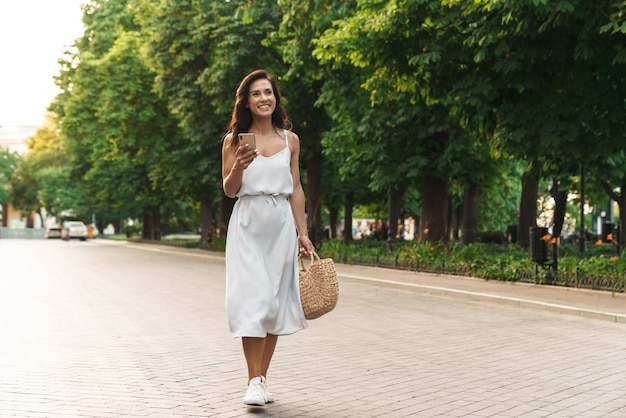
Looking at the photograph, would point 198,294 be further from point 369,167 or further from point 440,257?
point 369,167

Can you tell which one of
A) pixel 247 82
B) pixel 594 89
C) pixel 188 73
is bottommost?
pixel 247 82

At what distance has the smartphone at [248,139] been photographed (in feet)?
17.1

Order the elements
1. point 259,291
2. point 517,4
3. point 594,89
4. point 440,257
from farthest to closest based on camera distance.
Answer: point 440,257 < point 594,89 < point 517,4 < point 259,291

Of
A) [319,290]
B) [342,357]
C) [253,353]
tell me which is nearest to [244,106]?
[319,290]

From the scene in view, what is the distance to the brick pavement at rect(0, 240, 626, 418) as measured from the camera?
5.91 metres

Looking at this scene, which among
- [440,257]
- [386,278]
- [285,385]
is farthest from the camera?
[440,257]

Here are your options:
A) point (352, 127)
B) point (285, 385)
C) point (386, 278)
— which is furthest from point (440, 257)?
point (285, 385)

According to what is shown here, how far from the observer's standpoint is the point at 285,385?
262 inches

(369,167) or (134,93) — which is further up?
(134,93)

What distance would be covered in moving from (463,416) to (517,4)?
8076mm

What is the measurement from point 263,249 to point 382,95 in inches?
496

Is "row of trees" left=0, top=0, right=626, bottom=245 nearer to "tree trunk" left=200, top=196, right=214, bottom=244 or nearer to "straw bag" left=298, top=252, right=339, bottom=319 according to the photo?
"tree trunk" left=200, top=196, right=214, bottom=244

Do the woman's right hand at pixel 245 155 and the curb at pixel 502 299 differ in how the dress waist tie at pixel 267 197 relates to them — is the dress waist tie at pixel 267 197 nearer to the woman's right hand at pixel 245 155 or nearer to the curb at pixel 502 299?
the woman's right hand at pixel 245 155

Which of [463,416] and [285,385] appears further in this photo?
[285,385]
